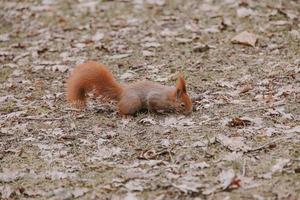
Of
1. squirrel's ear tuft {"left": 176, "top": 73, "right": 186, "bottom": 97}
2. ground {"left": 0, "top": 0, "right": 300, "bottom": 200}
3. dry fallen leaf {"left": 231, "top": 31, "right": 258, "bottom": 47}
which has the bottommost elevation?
ground {"left": 0, "top": 0, "right": 300, "bottom": 200}

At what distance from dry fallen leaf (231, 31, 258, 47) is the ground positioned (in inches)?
0.5

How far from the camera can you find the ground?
13.7 ft

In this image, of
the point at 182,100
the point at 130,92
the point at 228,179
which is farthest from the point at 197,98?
the point at 228,179

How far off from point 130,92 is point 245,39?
8.46 ft

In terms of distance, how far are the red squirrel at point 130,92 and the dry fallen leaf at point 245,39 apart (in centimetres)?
227

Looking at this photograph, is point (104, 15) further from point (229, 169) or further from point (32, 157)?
point (229, 169)

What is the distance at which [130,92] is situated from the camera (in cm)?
536

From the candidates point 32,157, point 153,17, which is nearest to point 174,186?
point 32,157

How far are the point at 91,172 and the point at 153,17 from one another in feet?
15.2

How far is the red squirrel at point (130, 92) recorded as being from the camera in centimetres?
530

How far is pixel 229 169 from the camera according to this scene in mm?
4211

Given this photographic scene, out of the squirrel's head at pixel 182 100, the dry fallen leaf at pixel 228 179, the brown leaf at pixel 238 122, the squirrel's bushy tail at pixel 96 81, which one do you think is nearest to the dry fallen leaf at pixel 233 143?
the brown leaf at pixel 238 122

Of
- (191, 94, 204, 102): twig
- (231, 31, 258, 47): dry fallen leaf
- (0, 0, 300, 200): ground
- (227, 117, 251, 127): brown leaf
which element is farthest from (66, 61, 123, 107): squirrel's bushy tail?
(231, 31, 258, 47): dry fallen leaf

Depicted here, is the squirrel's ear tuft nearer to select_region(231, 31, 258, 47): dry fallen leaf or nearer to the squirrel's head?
the squirrel's head
